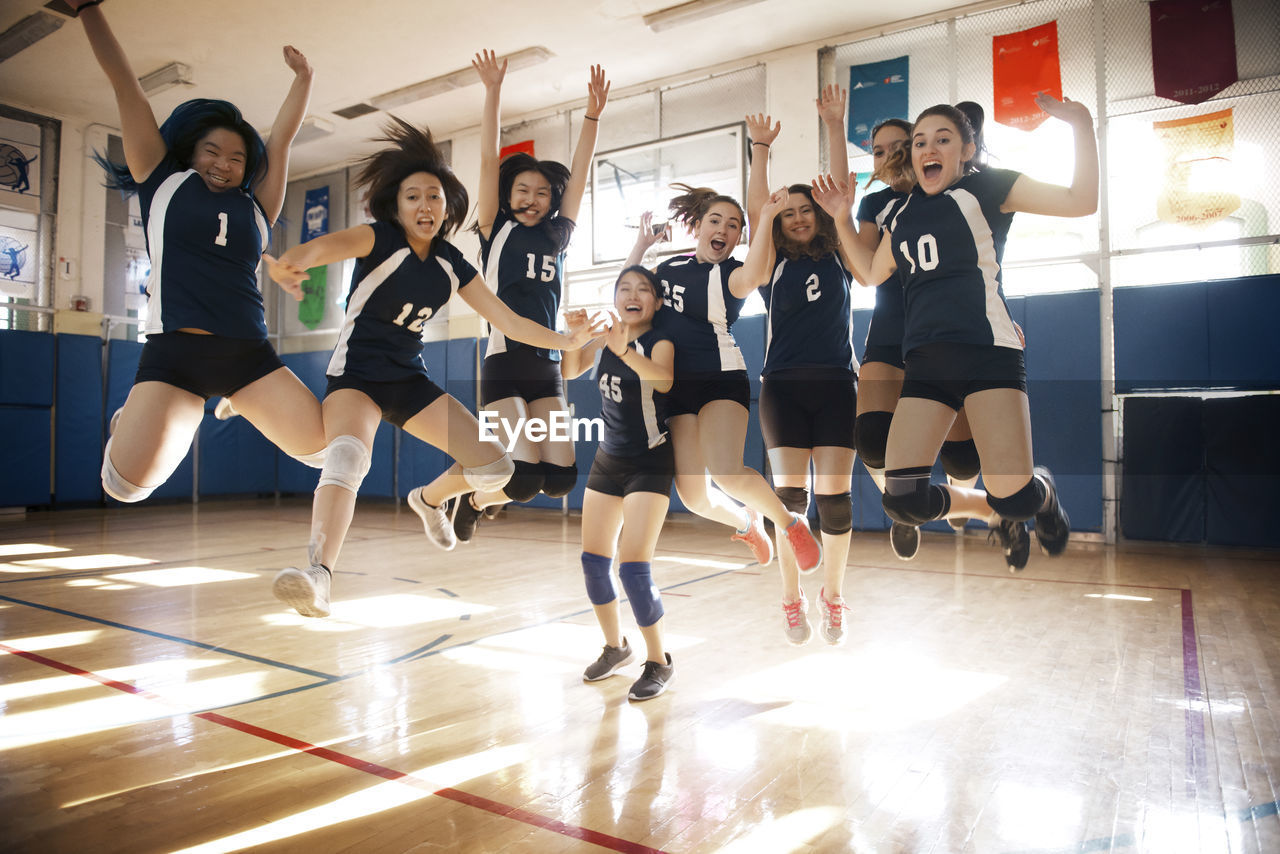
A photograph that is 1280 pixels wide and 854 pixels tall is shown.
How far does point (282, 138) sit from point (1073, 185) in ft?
8.09

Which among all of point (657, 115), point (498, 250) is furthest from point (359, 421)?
point (657, 115)

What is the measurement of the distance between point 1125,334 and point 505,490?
6159 millimetres

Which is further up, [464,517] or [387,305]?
[387,305]

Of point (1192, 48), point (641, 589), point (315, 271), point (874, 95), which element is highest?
point (874, 95)

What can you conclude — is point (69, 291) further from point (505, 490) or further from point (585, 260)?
point (505, 490)

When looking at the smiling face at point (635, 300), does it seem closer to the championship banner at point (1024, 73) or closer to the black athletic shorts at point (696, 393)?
the black athletic shorts at point (696, 393)

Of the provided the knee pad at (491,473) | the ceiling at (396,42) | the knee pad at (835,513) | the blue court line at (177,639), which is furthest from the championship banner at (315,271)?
the knee pad at (835,513)

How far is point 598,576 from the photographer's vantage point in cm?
333

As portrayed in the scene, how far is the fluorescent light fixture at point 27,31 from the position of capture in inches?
326

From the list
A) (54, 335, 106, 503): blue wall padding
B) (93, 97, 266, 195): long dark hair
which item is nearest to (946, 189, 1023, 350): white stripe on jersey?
(93, 97, 266, 195): long dark hair

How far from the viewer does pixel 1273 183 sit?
21.9 feet

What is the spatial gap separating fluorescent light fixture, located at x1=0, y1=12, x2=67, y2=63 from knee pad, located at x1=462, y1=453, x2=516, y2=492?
8.65m

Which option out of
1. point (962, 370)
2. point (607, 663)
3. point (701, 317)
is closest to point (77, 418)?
point (607, 663)

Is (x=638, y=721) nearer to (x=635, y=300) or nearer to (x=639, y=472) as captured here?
(x=639, y=472)
